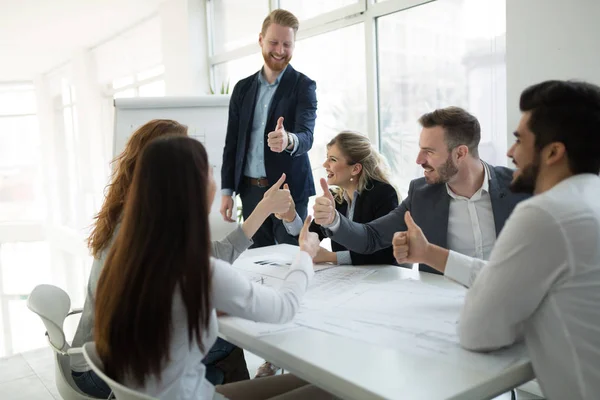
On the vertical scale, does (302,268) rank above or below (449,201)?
below

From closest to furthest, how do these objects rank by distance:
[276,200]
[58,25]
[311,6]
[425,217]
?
[276,200]
[425,217]
[311,6]
[58,25]

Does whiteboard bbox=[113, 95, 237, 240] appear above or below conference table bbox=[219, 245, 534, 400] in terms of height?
above

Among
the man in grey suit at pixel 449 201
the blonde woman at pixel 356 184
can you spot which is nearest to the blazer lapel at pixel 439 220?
the man in grey suit at pixel 449 201

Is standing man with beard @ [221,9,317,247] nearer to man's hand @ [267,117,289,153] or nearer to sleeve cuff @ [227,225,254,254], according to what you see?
man's hand @ [267,117,289,153]

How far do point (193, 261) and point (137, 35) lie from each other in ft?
24.4

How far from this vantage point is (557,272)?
1.09 metres

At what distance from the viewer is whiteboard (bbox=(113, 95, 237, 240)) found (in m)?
3.54

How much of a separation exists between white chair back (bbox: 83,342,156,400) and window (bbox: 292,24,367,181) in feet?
10.8

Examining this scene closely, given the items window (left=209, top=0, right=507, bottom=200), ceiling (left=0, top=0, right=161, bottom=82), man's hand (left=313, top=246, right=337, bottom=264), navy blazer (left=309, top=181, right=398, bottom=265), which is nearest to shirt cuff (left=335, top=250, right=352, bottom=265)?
man's hand (left=313, top=246, right=337, bottom=264)

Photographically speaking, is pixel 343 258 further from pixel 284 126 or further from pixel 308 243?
pixel 284 126

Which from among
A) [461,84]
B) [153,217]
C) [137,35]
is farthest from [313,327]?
[137,35]

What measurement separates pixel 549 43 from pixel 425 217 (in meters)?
1.21

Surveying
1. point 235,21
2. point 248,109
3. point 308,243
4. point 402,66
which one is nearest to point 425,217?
point 308,243

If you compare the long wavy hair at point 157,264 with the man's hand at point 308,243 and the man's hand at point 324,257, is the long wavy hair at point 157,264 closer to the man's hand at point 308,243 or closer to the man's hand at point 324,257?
the man's hand at point 308,243
